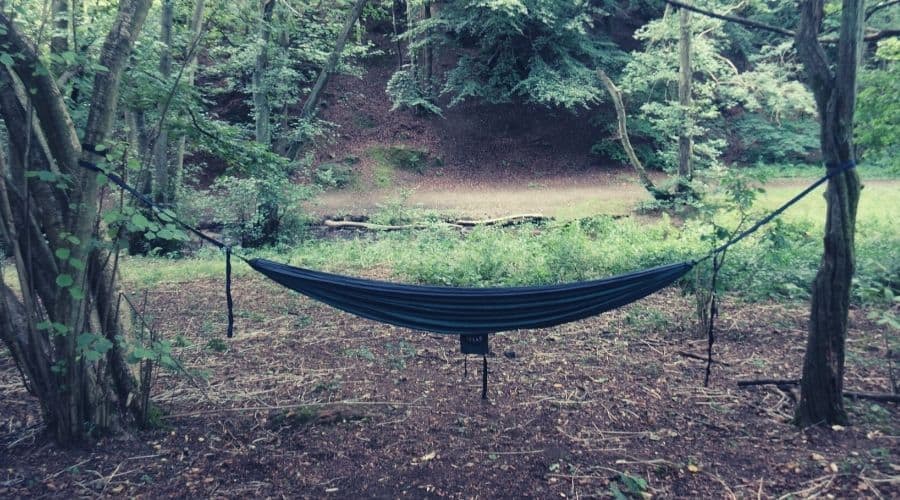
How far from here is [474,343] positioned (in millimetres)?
2561

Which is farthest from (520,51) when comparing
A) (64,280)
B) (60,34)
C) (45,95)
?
(64,280)

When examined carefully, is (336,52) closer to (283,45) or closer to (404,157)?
(283,45)

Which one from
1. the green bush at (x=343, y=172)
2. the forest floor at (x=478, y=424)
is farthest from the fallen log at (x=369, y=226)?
the forest floor at (x=478, y=424)

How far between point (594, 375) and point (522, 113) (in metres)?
A: 12.3

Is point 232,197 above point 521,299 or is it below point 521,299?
above

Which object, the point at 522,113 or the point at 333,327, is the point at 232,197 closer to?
the point at 333,327

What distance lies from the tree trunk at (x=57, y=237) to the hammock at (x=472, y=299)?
0.58 metres

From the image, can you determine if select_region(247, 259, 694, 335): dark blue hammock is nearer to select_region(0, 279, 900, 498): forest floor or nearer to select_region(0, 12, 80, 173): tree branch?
select_region(0, 279, 900, 498): forest floor

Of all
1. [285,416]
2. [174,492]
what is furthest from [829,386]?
[174,492]

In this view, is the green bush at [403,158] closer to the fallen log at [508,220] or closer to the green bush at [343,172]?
the green bush at [343,172]

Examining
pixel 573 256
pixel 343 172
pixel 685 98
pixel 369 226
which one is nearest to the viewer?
pixel 573 256

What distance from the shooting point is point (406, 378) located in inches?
116

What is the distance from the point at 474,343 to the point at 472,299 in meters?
0.22

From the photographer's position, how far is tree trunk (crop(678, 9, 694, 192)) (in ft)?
26.1
